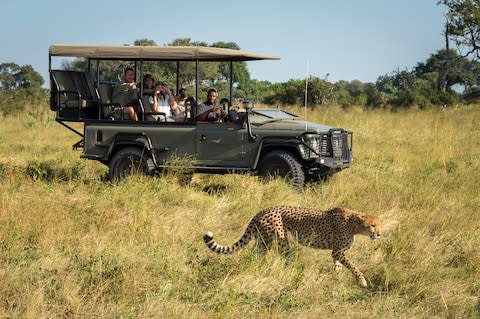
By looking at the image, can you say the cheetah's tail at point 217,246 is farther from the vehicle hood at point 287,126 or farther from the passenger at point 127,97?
the passenger at point 127,97

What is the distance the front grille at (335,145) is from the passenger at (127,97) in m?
2.58

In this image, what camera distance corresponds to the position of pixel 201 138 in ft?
31.6

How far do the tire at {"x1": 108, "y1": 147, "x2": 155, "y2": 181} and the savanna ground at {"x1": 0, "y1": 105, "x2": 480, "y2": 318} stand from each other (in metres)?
0.38

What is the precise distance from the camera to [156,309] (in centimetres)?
475

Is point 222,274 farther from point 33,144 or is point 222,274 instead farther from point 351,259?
point 33,144

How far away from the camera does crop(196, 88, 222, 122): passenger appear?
9866mm

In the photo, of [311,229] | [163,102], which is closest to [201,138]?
[163,102]

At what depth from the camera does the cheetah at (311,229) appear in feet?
19.5

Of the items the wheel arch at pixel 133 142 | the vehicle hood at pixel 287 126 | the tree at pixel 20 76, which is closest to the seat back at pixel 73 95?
the wheel arch at pixel 133 142

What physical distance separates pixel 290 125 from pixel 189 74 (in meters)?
3.83

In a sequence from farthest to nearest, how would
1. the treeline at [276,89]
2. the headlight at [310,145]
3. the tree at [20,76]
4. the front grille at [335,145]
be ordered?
the tree at [20,76] < the treeline at [276,89] < the front grille at [335,145] < the headlight at [310,145]

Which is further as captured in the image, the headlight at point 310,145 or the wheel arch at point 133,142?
the wheel arch at point 133,142

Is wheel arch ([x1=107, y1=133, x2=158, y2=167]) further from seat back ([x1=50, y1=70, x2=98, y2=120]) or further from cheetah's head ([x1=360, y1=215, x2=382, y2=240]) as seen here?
cheetah's head ([x1=360, y1=215, x2=382, y2=240])

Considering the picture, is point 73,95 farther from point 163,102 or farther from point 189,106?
point 189,106
